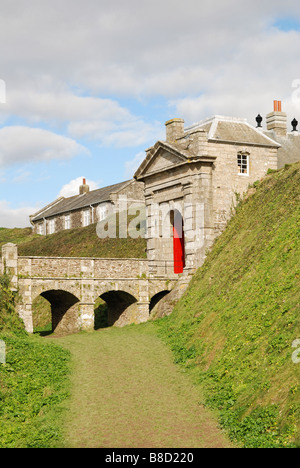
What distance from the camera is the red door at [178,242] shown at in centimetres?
3191

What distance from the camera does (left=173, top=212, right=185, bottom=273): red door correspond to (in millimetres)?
31906

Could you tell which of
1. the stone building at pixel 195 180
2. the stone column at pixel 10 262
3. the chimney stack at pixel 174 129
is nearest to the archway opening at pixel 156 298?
the stone building at pixel 195 180

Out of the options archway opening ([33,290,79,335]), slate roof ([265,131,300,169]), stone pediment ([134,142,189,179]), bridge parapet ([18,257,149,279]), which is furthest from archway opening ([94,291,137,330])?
slate roof ([265,131,300,169])

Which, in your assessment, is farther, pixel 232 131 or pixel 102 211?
pixel 102 211

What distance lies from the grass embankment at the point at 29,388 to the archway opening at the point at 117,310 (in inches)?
267

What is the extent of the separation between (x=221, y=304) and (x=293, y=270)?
4.06 m

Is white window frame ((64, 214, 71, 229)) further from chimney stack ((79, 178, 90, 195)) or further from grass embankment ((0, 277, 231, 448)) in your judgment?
grass embankment ((0, 277, 231, 448))

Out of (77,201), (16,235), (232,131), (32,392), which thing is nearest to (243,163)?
(232,131)

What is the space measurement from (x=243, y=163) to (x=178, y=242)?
536cm

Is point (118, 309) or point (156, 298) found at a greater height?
point (156, 298)

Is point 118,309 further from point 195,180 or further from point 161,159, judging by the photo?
point 161,159

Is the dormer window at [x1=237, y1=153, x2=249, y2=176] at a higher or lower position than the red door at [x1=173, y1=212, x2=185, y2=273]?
higher

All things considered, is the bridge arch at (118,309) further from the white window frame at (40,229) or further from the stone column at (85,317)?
the white window frame at (40,229)

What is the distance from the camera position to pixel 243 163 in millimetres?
30797
